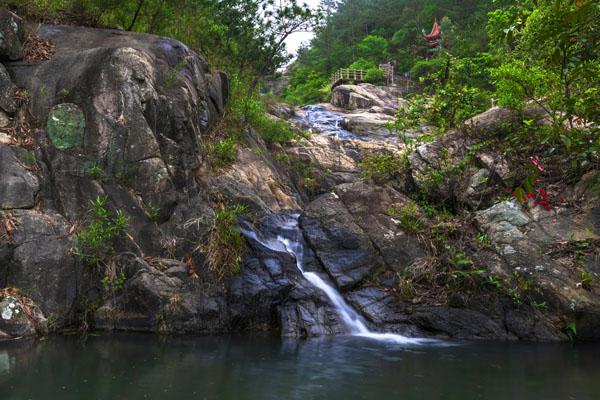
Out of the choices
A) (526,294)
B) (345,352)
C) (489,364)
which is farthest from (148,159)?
(526,294)

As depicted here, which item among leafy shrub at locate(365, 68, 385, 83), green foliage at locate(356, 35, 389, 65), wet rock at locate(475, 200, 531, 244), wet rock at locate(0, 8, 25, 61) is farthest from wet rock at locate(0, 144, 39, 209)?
green foliage at locate(356, 35, 389, 65)

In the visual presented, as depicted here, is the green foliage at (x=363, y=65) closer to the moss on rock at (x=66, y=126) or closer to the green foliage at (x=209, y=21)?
the green foliage at (x=209, y=21)

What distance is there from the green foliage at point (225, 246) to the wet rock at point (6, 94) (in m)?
4.26

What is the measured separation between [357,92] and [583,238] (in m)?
25.1

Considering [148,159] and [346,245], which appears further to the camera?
[346,245]

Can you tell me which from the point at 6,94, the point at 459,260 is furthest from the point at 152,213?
the point at 459,260

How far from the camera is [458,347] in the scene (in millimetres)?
7965

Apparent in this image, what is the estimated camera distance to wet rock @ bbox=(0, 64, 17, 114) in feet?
30.4

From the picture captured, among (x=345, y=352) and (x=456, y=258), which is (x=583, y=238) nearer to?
(x=456, y=258)

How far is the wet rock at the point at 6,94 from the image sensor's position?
9.26 meters

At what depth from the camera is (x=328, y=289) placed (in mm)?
9539

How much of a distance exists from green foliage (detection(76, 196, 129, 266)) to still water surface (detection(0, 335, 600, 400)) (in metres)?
1.36

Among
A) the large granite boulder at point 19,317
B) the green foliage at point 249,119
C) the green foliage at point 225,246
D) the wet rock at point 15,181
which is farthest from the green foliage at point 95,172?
the green foliage at point 249,119

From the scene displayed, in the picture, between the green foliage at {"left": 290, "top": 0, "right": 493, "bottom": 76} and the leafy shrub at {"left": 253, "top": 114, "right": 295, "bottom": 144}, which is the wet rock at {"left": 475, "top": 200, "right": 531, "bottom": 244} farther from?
the green foliage at {"left": 290, "top": 0, "right": 493, "bottom": 76}
